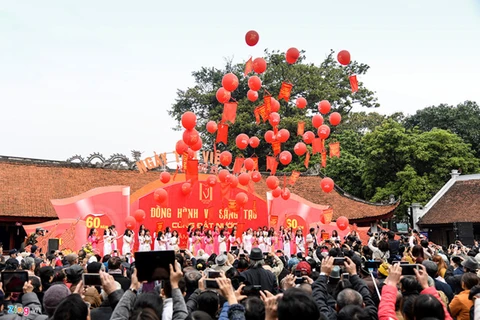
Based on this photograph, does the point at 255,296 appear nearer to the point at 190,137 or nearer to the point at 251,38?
the point at 251,38

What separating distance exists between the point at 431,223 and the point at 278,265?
18222mm

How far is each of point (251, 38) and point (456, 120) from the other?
2290 cm

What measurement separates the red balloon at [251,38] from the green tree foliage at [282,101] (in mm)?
19217

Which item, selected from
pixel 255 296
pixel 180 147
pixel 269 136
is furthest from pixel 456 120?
pixel 255 296

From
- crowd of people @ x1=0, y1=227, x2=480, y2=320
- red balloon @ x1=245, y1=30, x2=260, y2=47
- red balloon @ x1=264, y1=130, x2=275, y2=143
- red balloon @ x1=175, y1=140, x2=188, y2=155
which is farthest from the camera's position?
red balloon @ x1=175, y1=140, x2=188, y2=155

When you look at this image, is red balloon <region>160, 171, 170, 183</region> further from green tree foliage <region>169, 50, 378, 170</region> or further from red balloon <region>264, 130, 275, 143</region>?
green tree foliage <region>169, 50, 378, 170</region>

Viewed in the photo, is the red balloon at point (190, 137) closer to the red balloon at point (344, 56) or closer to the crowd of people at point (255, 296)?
the red balloon at point (344, 56)

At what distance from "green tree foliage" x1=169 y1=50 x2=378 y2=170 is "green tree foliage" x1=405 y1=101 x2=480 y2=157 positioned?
4.15 m

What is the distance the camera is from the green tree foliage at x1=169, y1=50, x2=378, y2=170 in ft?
105

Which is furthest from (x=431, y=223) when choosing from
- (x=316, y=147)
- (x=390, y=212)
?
→ (x=316, y=147)

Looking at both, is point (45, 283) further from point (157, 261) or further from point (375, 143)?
point (375, 143)

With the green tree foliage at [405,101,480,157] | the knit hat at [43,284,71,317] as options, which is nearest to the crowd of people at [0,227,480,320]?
the knit hat at [43,284,71,317]

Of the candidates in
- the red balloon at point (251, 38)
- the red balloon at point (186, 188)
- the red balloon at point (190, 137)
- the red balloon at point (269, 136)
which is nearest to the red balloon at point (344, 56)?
the red balloon at point (251, 38)

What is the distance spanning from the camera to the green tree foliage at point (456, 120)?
29.7m
